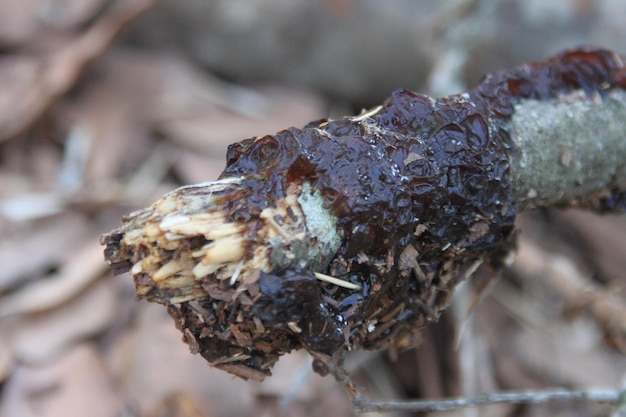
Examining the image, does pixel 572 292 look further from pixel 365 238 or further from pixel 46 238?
pixel 46 238

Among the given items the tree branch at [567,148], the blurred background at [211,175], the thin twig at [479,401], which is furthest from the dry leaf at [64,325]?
the tree branch at [567,148]

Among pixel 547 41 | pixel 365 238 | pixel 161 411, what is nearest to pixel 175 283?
pixel 365 238

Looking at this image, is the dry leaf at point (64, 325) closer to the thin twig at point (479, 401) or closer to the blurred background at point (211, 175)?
the blurred background at point (211, 175)

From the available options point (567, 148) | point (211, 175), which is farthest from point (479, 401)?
point (211, 175)

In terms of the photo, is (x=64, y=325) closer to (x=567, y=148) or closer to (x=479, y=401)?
(x=479, y=401)

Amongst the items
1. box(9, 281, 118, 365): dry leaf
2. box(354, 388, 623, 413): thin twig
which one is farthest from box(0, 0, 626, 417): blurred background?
box(354, 388, 623, 413): thin twig
